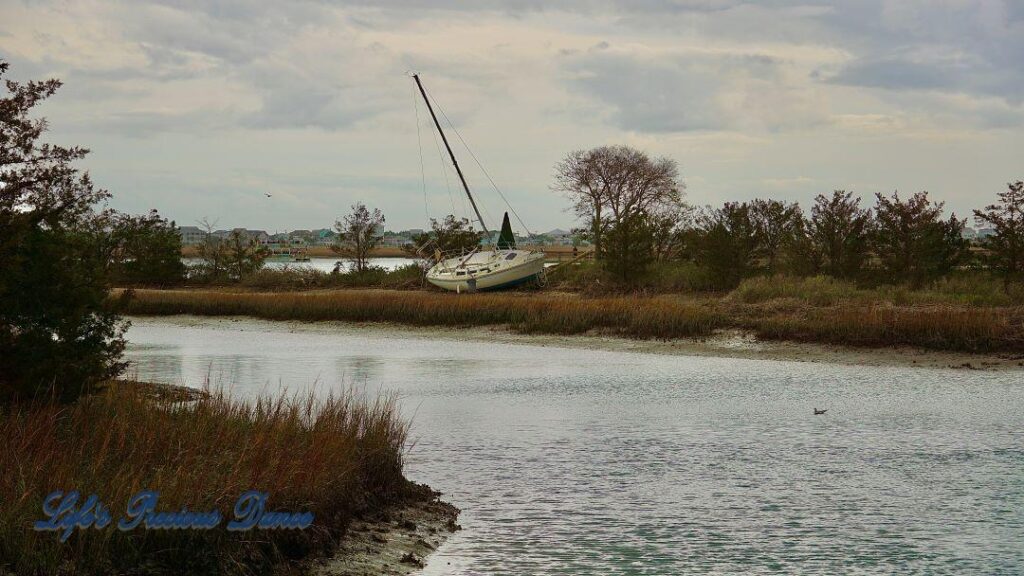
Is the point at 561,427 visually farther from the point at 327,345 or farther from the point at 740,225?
the point at 740,225

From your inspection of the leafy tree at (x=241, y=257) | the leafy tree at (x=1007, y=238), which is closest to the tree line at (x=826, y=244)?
the leafy tree at (x=1007, y=238)

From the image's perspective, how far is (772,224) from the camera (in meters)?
44.4

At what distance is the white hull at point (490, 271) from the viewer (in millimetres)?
44906

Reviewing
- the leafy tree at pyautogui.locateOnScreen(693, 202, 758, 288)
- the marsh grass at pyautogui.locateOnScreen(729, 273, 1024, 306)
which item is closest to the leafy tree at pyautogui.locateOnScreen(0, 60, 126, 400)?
the marsh grass at pyautogui.locateOnScreen(729, 273, 1024, 306)

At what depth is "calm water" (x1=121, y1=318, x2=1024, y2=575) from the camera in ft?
31.4

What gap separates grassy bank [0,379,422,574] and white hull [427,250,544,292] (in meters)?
32.6

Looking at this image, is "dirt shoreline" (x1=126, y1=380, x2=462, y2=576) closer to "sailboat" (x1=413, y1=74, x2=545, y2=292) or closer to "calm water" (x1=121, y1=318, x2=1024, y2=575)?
"calm water" (x1=121, y1=318, x2=1024, y2=575)

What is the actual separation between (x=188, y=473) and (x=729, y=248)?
109 ft

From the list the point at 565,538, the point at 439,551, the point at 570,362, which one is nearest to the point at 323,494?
the point at 439,551

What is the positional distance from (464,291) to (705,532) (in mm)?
34949

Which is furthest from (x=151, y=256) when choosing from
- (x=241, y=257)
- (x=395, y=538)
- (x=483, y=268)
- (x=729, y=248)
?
(x=395, y=538)

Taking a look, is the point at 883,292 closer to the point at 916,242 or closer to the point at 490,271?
the point at 916,242

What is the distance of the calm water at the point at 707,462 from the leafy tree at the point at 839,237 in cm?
1348

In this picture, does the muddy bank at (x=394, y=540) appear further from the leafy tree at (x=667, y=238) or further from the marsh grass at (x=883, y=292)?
the leafy tree at (x=667, y=238)
